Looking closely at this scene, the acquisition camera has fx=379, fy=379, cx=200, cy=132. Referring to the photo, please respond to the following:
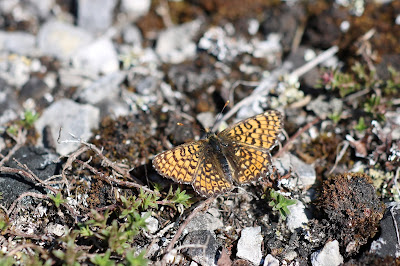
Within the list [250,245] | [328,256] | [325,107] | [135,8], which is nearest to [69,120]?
[135,8]

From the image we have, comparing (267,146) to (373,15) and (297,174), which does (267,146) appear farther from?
(373,15)

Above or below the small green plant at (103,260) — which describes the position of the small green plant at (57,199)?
above

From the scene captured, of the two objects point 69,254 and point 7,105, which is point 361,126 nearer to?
point 69,254

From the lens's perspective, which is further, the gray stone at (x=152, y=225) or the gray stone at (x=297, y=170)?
the gray stone at (x=297, y=170)

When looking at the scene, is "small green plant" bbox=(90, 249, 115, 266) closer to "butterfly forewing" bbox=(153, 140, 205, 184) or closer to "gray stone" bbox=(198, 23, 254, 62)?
"butterfly forewing" bbox=(153, 140, 205, 184)

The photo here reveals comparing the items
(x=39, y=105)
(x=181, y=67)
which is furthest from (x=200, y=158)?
(x=39, y=105)

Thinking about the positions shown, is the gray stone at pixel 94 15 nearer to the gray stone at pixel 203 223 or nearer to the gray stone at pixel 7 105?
the gray stone at pixel 7 105

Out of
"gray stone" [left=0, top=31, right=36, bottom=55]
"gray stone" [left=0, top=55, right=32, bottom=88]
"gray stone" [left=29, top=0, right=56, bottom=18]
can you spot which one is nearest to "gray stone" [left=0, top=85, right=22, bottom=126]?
"gray stone" [left=0, top=55, right=32, bottom=88]

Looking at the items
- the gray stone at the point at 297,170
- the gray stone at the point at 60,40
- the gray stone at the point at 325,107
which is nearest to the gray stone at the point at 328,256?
the gray stone at the point at 297,170
